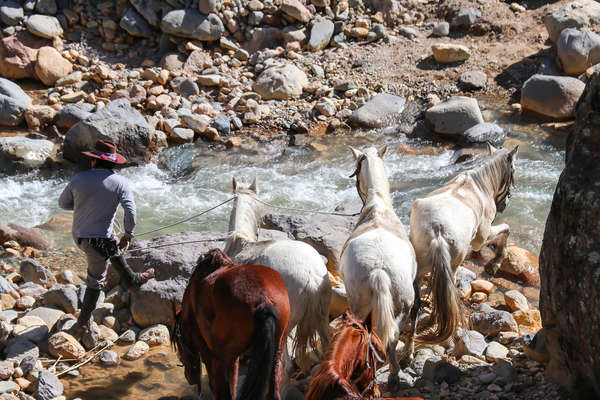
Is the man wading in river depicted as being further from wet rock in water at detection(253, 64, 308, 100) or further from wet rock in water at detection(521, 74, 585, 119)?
wet rock in water at detection(521, 74, 585, 119)

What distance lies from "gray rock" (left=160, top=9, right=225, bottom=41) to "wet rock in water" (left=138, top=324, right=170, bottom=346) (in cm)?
937

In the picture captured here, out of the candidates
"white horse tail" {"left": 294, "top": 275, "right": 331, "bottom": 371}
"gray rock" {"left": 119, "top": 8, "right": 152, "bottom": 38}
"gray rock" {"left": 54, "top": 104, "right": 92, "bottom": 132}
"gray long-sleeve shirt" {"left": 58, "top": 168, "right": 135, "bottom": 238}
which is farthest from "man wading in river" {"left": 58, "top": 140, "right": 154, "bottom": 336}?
"gray rock" {"left": 119, "top": 8, "right": 152, "bottom": 38}

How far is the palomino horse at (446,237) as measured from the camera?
469 cm

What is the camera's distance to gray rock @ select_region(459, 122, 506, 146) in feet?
33.6

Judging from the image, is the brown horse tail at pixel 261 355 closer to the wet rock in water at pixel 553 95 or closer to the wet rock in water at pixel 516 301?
the wet rock in water at pixel 516 301

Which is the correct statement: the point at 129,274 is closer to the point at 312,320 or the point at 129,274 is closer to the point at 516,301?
the point at 312,320

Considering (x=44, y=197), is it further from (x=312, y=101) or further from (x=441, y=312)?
(x=441, y=312)

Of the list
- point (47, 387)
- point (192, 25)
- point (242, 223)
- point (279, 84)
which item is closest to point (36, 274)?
point (47, 387)

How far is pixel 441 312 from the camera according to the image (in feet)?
15.5

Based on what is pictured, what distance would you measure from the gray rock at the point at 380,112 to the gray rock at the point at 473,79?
66.2 inches

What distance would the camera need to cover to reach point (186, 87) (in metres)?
12.1

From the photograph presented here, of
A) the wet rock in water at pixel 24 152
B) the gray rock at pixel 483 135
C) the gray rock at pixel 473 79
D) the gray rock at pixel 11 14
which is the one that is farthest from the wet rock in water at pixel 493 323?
the gray rock at pixel 11 14

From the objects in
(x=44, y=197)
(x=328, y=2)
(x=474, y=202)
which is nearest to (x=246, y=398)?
(x=474, y=202)

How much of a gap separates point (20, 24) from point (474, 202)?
1178cm
